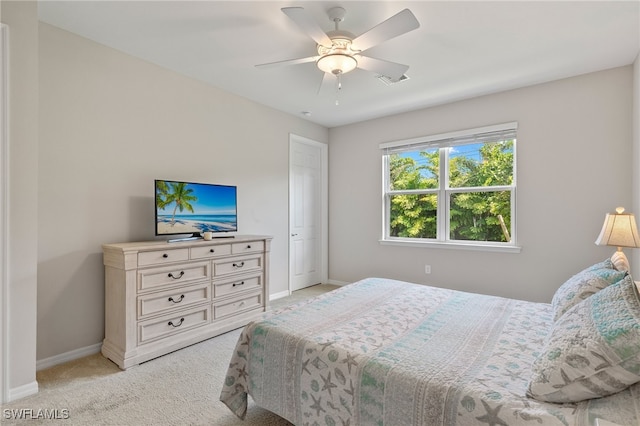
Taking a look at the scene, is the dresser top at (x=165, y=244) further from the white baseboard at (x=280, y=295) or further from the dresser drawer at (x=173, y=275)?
the white baseboard at (x=280, y=295)

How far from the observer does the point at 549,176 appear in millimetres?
3416

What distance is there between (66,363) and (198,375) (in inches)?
44.1

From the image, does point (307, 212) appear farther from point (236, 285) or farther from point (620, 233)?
point (620, 233)

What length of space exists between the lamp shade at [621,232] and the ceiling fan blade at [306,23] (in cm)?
257

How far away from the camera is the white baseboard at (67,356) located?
2381 millimetres

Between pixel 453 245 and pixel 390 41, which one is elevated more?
pixel 390 41

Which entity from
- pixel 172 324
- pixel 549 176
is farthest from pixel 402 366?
pixel 549 176

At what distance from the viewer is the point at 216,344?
9.37 feet

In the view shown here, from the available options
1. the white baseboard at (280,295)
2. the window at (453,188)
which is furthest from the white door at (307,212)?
the window at (453,188)

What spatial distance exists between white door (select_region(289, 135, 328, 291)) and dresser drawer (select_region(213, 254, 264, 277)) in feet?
3.91

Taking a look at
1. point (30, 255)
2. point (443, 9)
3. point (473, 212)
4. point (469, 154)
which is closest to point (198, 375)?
point (30, 255)

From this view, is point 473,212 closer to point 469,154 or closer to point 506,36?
point 469,154

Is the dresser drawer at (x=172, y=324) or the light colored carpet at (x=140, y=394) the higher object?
the dresser drawer at (x=172, y=324)

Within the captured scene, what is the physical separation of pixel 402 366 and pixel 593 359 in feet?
2.20
